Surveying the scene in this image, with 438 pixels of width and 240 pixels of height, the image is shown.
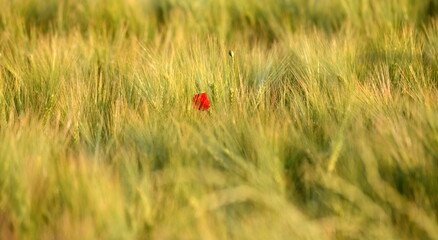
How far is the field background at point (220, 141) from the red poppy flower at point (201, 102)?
2 centimetres

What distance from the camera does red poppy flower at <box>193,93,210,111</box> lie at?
1604mm

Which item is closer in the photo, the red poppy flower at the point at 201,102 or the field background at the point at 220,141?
the field background at the point at 220,141

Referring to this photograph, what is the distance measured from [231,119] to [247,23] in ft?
4.37

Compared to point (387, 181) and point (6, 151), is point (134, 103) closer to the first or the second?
point (6, 151)

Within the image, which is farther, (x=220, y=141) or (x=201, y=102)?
(x=201, y=102)

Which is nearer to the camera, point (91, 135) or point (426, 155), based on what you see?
point (426, 155)

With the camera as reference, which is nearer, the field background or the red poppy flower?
the field background

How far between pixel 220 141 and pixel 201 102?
26 cm

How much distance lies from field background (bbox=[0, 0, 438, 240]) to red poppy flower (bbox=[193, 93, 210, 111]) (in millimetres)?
19

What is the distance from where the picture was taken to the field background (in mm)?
1163

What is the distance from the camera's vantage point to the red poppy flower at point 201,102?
5.26 feet

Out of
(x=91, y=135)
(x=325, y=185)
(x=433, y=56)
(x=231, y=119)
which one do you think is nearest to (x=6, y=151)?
(x=91, y=135)

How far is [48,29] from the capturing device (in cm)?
267

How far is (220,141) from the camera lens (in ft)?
4.51
